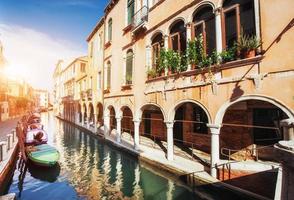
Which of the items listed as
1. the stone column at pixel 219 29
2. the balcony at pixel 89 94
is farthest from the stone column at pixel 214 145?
the balcony at pixel 89 94

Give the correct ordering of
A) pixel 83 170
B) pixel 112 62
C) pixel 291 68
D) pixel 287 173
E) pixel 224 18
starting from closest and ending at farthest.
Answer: pixel 287 173, pixel 291 68, pixel 224 18, pixel 83 170, pixel 112 62

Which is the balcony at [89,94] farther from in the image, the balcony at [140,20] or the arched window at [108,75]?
the balcony at [140,20]

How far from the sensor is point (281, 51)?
21.1 feet

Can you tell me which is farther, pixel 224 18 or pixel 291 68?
pixel 224 18

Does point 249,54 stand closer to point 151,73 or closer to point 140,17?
point 151,73

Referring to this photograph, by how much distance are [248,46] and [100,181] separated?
314 inches

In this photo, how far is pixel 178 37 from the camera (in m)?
10.5

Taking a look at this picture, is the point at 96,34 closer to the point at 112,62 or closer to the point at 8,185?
the point at 112,62

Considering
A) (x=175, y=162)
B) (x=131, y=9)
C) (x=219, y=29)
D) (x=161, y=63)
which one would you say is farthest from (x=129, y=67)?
(x=219, y=29)

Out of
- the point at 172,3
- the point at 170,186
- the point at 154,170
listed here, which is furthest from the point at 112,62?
the point at 170,186

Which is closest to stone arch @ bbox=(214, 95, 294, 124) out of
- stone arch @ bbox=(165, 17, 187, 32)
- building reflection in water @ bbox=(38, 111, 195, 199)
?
building reflection in water @ bbox=(38, 111, 195, 199)

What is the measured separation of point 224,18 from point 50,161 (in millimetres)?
10276

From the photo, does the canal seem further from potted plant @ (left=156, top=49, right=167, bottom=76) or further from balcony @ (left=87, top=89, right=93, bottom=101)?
balcony @ (left=87, top=89, right=93, bottom=101)

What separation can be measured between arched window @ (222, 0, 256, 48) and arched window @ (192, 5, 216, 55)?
75cm
